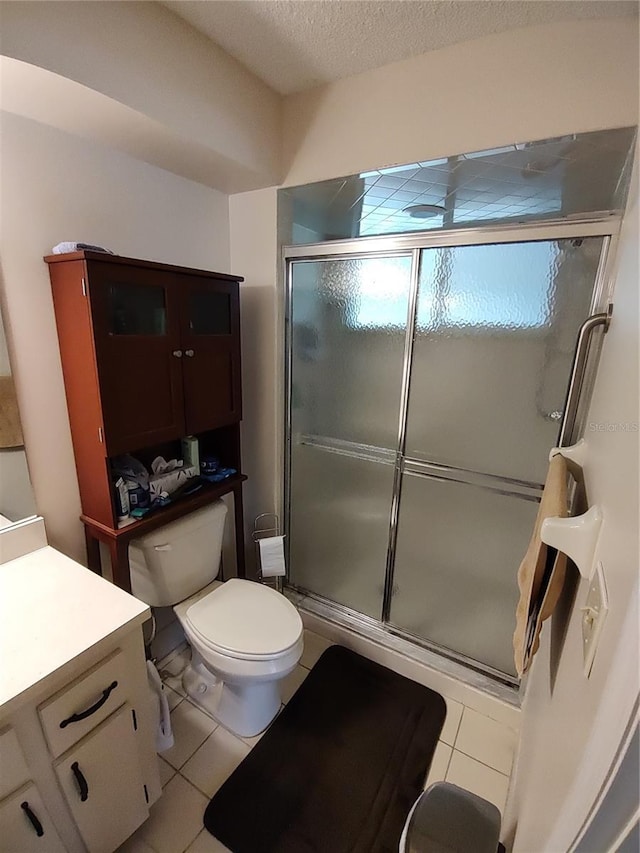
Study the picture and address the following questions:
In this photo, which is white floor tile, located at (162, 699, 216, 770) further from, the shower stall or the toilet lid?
the shower stall

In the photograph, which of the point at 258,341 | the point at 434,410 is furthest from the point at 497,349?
the point at 258,341

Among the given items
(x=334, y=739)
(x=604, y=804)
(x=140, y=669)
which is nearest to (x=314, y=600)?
(x=334, y=739)

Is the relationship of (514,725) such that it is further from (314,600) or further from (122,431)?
(122,431)

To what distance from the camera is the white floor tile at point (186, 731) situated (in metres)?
1.47

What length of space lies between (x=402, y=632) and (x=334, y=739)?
0.56 meters

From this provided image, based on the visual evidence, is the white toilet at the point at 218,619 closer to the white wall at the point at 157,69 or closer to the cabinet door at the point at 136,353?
the cabinet door at the point at 136,353

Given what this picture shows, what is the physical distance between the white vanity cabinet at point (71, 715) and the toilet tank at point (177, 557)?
0.95ft

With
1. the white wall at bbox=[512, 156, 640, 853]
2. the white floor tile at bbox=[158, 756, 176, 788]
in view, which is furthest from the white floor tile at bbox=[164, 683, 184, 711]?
the white wall at bbox=[512, 156, 640, 853]

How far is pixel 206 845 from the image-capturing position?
1227 millimetres

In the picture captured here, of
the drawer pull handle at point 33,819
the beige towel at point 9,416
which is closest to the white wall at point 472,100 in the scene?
the beige towel at point 9,416

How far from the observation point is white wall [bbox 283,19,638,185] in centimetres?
110

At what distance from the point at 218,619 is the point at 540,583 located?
3.82 ft

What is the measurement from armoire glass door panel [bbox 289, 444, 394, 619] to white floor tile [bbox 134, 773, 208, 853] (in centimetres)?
99

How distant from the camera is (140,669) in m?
1.07
